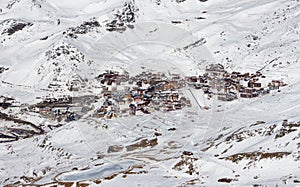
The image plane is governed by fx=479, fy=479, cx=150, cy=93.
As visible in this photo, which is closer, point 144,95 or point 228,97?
point 228,97

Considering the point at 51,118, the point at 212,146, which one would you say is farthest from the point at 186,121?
the point at 51,118

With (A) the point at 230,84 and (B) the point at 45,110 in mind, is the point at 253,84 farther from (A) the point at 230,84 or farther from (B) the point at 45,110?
(B) the point at 45,110

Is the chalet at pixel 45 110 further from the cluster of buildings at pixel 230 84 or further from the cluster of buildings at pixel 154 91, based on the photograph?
the cluster of buildings at pixel 230 84

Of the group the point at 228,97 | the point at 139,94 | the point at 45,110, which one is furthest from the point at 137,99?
the point at 45,110

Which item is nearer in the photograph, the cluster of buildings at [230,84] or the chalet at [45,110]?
the cluster of buildings at [230,84]

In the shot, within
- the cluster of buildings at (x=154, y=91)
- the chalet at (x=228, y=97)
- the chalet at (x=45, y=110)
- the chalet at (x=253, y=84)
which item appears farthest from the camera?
the chalet at (x=45, y=110)

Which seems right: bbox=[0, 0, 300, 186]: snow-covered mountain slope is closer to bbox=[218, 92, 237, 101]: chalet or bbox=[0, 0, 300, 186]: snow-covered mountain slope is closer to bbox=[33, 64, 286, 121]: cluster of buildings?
bbox=[33, 64, 286, 121]: cluster of buildings

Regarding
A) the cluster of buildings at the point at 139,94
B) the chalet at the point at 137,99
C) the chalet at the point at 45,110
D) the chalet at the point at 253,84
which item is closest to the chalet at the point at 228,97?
the chalet at the point at 253,84

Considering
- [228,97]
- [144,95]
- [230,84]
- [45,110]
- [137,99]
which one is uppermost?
[230,84]


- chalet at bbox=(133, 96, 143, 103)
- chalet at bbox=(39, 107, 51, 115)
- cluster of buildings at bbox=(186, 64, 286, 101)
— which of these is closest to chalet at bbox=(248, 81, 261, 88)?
cluster of buildings at bbox=(186, 64, 286, 101)

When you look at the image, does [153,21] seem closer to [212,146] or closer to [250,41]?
[250,41]
